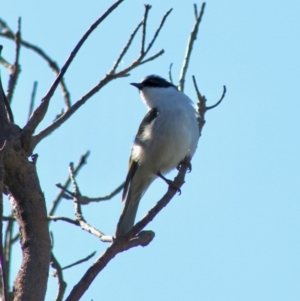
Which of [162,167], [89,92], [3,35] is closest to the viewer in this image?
[89,92]

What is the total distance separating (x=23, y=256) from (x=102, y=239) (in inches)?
35.4

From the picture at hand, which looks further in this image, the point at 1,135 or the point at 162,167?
the point at 162,167

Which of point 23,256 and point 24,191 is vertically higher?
point 24,191

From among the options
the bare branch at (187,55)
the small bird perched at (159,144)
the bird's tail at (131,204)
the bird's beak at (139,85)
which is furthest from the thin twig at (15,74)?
the bird's beak at (139,85)

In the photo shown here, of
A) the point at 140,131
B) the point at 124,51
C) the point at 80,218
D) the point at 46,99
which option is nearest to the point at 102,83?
the point at 124,51

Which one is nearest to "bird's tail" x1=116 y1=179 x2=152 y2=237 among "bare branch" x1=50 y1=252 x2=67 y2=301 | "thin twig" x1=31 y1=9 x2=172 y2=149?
"thin twig" x1=31 y1=9 x2=172 y2=149

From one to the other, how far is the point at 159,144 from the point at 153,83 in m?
1.47

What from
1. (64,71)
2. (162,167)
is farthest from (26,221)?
(162,167)

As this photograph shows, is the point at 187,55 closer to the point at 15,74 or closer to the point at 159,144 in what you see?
the point at 15,74

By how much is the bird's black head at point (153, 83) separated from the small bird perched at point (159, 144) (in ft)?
2.46

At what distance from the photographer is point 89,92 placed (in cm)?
368

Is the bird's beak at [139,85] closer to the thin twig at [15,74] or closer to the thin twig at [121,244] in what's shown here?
the thin twig at [15,74]

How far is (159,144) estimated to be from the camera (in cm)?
639

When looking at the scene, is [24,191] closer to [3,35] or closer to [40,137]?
[40,137]
